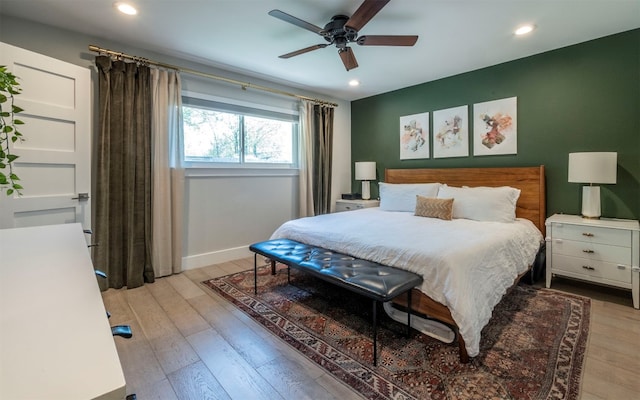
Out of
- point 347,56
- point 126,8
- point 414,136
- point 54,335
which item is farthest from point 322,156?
point 54,335

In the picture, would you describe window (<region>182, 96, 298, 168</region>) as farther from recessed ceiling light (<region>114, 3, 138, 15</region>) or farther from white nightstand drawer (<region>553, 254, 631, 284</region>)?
white nightstand drawer (<region>553, 254, 631, 284</region>)

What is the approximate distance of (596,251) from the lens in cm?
257

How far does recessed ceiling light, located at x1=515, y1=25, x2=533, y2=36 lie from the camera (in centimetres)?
261

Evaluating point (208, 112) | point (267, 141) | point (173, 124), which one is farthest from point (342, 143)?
point (173, 124)

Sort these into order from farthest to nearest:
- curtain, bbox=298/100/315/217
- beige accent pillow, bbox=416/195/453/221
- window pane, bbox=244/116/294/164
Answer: curtain, bbox=298/100/315/217
window pane, bbox=244/116/294/164
beige accent pillow, bbox=416/195/453/221

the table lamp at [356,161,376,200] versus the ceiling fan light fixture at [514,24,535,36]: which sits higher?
the ceiling fan light fixture at [514,24,535,36]

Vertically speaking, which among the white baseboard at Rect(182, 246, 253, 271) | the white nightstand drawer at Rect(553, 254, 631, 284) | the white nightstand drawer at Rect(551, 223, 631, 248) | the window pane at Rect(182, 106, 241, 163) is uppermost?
the window pane at Rect(182, 106, 241, 163)

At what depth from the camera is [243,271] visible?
3.40 m

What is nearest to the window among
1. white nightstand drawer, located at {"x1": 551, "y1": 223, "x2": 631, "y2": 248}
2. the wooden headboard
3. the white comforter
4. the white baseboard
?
the white baseboard

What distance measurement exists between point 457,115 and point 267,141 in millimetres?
2584

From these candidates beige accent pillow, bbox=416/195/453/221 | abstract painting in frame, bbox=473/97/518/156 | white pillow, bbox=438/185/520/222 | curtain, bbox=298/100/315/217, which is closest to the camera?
white pillow, bbox=438/185/520/222

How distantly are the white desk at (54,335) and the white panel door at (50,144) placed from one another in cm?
155

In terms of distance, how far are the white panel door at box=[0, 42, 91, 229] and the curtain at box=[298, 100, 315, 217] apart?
2.51m

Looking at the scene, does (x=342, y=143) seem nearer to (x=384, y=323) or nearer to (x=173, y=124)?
(x=173, y=124)
